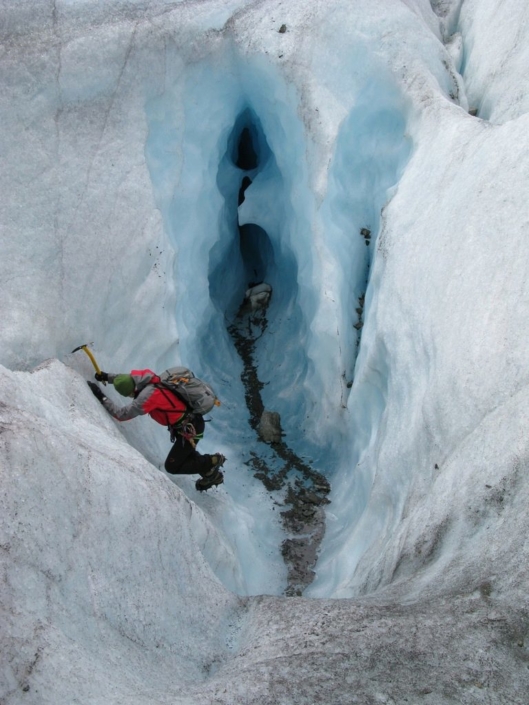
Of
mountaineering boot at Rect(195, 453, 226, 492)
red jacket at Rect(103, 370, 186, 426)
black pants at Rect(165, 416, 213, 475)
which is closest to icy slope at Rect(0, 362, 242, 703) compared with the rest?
red jacket at Rect(103, 370, 186, 426)

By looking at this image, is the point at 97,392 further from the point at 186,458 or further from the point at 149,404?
the point at 186,458

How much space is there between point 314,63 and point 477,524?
579 cm

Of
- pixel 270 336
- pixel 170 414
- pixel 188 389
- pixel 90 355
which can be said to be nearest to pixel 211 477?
pixel 170 414

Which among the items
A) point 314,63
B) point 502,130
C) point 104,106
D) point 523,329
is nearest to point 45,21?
point 104,106

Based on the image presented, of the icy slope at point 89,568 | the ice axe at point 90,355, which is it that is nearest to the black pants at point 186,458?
the ice axe at point 90,355

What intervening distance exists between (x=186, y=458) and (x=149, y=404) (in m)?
0.83

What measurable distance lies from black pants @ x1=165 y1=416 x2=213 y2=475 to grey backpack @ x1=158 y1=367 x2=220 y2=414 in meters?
0.26

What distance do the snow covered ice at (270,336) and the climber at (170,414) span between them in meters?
0.22

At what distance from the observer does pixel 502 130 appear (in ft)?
18.9

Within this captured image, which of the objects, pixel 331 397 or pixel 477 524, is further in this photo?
pixel 331 397

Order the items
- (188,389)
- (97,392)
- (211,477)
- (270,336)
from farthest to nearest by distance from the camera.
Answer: (270,336)
(211,477)
(188,389)
(97,392)

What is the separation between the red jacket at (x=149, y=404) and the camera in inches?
227

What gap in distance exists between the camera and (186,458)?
6.37 metres

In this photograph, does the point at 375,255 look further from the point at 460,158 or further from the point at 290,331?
the point at 290,331
